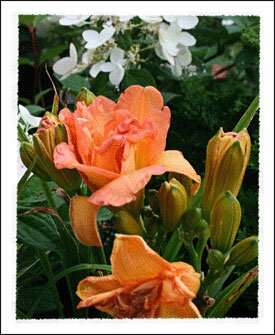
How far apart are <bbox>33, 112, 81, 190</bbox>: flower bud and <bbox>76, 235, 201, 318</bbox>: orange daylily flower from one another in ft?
0.22

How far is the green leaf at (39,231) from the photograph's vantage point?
402mm

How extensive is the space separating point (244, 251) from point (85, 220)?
89 mm

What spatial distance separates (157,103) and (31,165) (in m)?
0.08

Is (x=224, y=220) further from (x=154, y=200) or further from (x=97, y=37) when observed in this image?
(x=97, y=37)

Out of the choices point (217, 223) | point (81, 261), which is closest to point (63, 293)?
point (81, 261)

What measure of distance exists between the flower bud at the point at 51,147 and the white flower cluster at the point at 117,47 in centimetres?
26

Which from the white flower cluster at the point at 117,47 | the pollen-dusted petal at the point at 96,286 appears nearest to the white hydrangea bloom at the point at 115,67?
the white flower cluster at the point at 117,47

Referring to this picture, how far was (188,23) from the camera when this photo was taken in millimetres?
622

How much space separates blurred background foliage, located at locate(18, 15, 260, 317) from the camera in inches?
20.4

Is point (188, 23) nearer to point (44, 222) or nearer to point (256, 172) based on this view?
point (256, 172)

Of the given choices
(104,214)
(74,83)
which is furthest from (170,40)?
(104,214)

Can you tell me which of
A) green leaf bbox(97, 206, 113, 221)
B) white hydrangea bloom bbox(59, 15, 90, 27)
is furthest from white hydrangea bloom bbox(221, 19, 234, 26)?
green leaf bbox(97, 206, 113, 221)

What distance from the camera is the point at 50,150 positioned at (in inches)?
14.2

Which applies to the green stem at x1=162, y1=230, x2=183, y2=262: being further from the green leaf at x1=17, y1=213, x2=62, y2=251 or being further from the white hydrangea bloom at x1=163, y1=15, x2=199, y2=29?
the white hydrangea bloom at x1=163, y1=15, x2=199, y2=29
